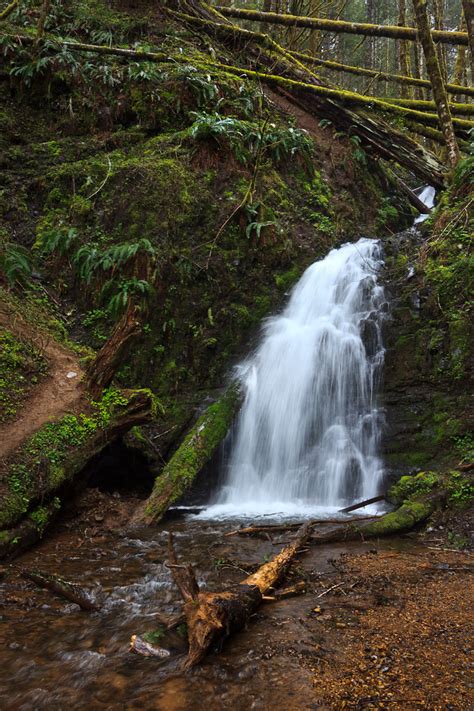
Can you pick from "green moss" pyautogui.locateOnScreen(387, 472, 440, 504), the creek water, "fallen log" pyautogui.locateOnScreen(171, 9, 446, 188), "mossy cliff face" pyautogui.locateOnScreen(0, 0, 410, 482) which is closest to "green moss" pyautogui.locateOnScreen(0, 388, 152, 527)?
the creek water

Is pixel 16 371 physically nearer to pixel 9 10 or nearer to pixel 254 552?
pixel 254 552

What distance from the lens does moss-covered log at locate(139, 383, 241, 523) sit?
6.11 meters

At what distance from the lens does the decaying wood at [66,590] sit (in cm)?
347

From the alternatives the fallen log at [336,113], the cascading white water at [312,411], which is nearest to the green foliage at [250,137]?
the fallen log at [336,113]

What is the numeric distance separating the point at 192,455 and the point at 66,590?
10.8 feet

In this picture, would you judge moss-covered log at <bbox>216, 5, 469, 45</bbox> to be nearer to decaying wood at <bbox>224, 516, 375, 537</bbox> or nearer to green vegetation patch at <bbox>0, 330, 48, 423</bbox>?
green vegetation patch at <bbox>0, 330, 48, 423</bbox>

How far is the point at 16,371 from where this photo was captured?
6086mm

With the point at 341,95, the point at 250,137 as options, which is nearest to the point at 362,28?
the point at 341,95

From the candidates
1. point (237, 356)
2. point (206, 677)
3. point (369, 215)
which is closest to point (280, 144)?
A: point (369, 215)

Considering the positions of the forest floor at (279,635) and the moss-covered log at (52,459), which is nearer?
the forest floor at (279,635)

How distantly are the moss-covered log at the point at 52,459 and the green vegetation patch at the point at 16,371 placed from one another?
0.56 m

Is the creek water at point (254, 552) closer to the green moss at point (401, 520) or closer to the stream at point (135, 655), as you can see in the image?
the stream at point (135, 655)

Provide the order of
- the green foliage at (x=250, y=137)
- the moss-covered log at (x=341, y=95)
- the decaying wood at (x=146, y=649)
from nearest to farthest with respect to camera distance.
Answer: the decaying wood at (x=146, y=649), the green foliage at (x=250, y=137), the moss-covered log at (x=341, y=95)

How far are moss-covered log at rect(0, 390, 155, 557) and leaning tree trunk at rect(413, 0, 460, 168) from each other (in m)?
7.98
